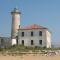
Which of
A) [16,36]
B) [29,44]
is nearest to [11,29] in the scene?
[16,36]

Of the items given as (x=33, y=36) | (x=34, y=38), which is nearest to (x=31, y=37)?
(x=33, y=36)

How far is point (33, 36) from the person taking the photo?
4728 centimetres

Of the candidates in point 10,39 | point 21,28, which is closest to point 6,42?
point 10,39

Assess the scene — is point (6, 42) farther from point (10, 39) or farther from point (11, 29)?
point (11, 29)

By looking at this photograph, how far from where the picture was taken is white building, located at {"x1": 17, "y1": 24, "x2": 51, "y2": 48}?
154ft

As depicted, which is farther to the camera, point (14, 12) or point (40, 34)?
point (14, 12)

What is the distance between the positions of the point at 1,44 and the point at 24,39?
4256mm

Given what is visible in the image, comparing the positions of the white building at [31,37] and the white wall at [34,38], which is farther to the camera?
the white wall at [34,38]

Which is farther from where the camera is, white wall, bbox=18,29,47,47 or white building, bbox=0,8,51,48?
white wall, bbox=18,29,47,47

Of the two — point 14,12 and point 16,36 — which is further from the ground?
point 14,12

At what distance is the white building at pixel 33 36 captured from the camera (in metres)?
46.9

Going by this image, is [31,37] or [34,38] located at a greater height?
[31,37]

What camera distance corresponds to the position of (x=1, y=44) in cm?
4659

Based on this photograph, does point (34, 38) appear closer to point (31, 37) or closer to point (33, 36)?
point (33, 36)
